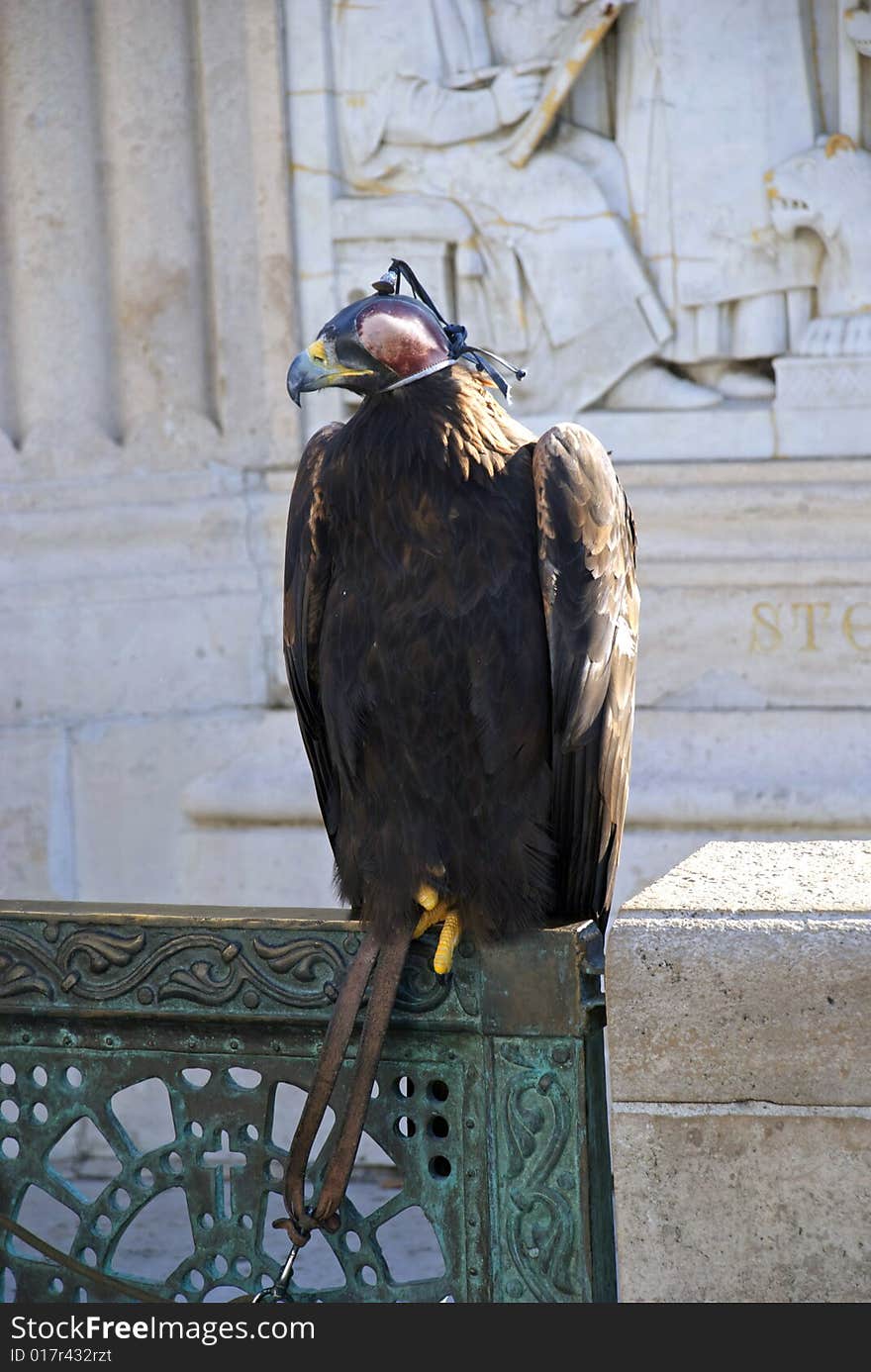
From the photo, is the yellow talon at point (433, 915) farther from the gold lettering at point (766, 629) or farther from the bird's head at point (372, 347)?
the gold lettering at point (766, 629)

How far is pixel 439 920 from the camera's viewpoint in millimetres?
2039

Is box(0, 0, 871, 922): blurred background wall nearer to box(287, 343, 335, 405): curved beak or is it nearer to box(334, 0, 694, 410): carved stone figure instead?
box(334, 0, 694, 410): carved stone figure

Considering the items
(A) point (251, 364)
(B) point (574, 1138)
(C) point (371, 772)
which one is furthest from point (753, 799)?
(B) point (574, 1138)

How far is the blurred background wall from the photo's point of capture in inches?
156

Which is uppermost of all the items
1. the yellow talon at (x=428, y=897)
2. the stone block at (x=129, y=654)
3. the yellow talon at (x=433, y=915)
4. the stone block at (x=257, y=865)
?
the stone block at (x=129, y=654)

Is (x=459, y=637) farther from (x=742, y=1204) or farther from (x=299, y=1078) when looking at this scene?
(x=742, y=1204)

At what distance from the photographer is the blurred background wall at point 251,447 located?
396 cm

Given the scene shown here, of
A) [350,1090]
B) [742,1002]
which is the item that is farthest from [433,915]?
[742,1002]

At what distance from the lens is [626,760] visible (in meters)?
2.21

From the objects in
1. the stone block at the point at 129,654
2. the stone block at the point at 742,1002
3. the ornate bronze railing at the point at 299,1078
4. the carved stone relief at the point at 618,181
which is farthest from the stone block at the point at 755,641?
the stone block at the point at 742,1002

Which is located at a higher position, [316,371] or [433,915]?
[316,371]

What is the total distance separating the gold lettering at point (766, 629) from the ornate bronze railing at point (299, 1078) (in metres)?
2.19

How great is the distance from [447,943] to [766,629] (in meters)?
2.22

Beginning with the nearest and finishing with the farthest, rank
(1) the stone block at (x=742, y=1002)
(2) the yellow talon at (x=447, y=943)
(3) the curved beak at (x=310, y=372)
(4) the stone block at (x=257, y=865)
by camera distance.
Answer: (1) the stone block at (x=742, y=1002) → (2) the yellow talon at (x=447, y=943) → (3) the curved beak at (x=310, y=372) → (4) the stone block at (x=257, y=865)
